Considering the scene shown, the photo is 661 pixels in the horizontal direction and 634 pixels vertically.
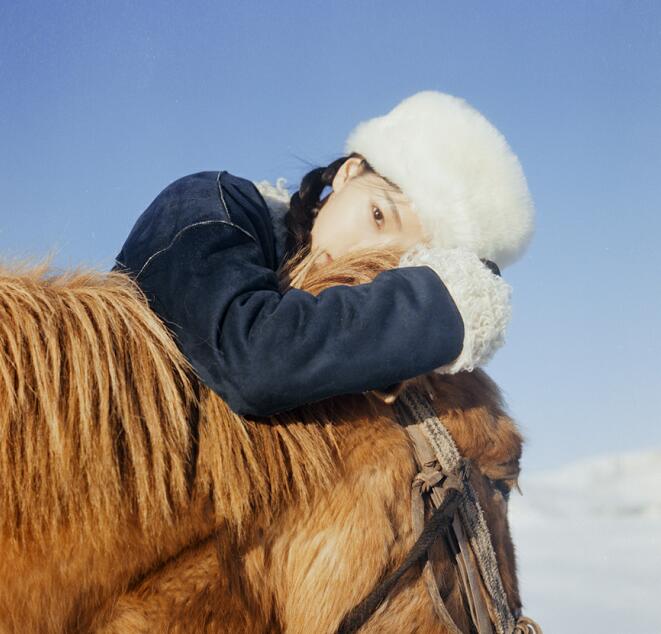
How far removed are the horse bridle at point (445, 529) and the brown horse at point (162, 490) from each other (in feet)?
0.07

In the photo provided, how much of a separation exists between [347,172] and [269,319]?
101cm

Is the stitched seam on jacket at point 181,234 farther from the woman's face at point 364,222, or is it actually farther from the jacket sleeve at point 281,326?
the woman's face at point 364,222

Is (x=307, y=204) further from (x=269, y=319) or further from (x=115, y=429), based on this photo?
(x=115, y=429)

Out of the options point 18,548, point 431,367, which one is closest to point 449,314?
point 431,367

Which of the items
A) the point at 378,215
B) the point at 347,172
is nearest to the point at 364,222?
the point at 378,215

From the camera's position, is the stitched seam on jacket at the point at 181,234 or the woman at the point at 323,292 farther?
the stitched seam on jacket at the point at 181,234

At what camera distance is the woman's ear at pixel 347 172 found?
2.06 m

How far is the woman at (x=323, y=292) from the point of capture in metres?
1.18

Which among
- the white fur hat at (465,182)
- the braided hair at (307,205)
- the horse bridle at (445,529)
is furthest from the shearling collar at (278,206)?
the horse bridle at (445,529)

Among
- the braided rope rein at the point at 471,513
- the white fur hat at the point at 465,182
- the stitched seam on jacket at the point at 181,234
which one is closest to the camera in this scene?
the stitched seam on jacket at the point at 181,234

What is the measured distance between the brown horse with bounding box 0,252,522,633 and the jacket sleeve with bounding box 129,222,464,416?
0.06 metres

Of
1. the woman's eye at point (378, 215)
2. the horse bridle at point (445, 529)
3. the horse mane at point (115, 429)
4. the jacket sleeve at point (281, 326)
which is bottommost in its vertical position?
the horse bridle at point (445, 529)

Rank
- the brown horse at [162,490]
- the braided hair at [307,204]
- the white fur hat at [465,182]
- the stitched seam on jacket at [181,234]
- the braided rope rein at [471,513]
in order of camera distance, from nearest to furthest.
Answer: the brown horse at [162,490], the stitched seam on jacket at [181,234], the braided rope rein at [471,513], the white fur hat at [465,182], the braided hair at [307,204]

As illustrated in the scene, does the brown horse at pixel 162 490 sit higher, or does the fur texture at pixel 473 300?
the fur texture at pixel 473 300
